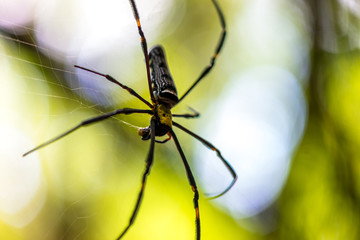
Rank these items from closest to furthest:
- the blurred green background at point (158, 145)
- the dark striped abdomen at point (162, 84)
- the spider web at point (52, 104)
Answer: the dark striped abdomen at point (162, 84)
the spider web at point (52, 104)
the blurred green background at point (158, 145)

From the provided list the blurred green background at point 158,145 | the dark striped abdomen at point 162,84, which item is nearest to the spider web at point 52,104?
the blurred green background at point 158,145

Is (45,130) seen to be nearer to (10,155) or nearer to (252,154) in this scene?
(10,155)

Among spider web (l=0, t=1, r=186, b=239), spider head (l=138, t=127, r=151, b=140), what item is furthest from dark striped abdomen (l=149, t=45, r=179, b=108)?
spider web (l=0, t=1, r=186, b=239)

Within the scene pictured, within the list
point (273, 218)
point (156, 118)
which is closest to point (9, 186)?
point (156, 118)

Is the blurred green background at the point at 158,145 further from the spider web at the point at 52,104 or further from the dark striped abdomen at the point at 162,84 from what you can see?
the dark striped abdomen at the point at 162,84

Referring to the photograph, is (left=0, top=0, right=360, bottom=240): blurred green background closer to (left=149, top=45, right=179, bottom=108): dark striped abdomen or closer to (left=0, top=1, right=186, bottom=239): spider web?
(left=0, top=1, right=186, bottom=239): spider web

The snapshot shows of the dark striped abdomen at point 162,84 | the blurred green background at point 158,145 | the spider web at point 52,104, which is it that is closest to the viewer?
the dark striped abdomen at point 162,84

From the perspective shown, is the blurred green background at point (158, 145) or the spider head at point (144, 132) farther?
the blurred green background at point (158, 145)

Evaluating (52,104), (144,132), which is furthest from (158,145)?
(52,104)
